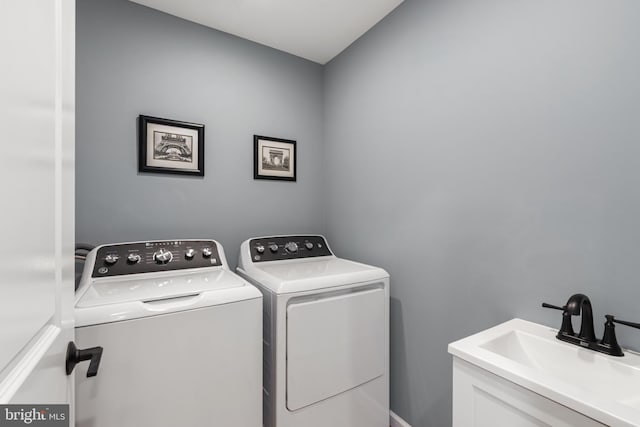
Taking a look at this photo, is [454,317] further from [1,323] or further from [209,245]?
[1,323]

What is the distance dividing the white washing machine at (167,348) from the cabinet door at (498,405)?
83 cm

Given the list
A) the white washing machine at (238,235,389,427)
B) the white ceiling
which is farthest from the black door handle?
the white ceiling

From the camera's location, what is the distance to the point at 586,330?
0.91m

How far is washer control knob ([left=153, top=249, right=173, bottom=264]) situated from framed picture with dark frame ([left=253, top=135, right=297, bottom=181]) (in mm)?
825

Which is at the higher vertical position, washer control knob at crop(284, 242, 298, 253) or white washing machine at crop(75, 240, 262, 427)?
washer control knob at crop(284, 242, 298, 253)

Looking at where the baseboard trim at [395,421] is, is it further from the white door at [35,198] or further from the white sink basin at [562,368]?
the white door at [35,198]

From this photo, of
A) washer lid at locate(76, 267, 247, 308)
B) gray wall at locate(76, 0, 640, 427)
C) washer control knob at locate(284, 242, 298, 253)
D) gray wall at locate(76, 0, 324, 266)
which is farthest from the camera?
washer control knob at locate(284, 242, 298, 253)

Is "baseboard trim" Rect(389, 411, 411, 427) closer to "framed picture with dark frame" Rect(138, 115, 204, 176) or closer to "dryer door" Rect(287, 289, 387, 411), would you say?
"dryer door" Rect(287, 289, 387, 411)

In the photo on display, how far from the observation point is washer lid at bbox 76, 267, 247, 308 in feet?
3.58

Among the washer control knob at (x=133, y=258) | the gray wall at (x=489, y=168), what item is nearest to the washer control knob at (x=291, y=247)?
the gray wall at (x=489, y=168)

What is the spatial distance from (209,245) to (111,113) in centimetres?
98

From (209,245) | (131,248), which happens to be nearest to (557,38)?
(209,245)

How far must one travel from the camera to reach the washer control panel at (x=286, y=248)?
185cm

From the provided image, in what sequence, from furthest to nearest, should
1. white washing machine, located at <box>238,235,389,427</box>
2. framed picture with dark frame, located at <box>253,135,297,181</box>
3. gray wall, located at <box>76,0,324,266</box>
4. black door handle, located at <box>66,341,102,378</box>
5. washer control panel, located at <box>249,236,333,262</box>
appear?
framed picture with dark frame, located at <box>253,135,297,181</box> < washer control panel, located at <box>249,236,333,262</box> < gray wall, located at <box>76,0,324,266</box> < white washing machine, located at <box>238,235,389,427</box> < black door handle, located at <box>66,341,102,378</box>
